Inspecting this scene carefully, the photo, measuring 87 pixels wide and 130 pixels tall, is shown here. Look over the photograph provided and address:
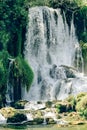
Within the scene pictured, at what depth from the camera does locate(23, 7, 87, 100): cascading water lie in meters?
40.3

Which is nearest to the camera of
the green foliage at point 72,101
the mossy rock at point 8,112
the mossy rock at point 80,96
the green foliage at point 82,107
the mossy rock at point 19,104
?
the mossy rock at point 8,112

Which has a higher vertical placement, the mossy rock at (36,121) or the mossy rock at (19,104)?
the mossy rock at (19,104)

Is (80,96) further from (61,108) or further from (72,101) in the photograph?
(61,108)

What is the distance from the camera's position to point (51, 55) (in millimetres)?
44719

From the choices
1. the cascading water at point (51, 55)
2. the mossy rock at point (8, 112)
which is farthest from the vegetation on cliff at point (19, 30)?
the mossy rock at point (8, 112)

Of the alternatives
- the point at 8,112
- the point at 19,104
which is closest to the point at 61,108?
the point at 19,104

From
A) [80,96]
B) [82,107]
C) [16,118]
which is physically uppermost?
[80,96]

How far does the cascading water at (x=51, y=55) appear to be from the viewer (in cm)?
4031

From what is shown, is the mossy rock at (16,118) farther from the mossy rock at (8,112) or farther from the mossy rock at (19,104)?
the mossy rock at (19,104)

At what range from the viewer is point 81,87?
40.2m

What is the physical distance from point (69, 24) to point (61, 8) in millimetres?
1345

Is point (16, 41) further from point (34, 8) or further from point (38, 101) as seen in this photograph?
point (38, 101)

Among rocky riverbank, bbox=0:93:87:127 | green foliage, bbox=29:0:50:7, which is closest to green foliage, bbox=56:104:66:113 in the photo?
rocky riverbank, bbox=0:93:87:127

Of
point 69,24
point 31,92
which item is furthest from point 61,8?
point 31,92
